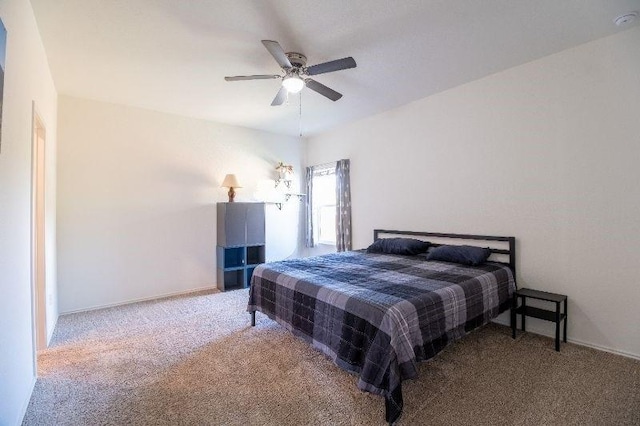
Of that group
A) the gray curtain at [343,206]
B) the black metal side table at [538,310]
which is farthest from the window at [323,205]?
the black metal side table at [538,310]

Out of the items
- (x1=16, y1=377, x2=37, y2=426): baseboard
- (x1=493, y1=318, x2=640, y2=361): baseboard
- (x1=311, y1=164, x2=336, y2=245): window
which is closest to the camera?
(x1=16, y1=377, x2=37, y2=426): baseboard

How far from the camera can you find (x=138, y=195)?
161 inches

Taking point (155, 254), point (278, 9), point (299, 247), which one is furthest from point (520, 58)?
point (155, 254)

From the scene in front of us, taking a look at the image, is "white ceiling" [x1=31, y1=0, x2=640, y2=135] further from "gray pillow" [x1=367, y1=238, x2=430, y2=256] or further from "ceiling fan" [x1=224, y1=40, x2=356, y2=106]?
"gray pillow" [x1=367, y1=238, x2=430, y2=256]

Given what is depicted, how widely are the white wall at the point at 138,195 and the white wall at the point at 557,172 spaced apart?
3.00 meters

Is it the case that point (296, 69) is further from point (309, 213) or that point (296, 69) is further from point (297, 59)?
point (309, 213)

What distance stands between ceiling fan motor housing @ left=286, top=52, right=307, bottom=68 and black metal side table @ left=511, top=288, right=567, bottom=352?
301cm

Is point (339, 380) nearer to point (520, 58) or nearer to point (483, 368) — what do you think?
point (483, 368)

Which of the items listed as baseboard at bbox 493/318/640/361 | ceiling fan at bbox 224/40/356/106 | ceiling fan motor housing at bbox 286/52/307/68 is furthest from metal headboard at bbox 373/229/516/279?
ceiling fan motor housing at bbox 286/52/307/68

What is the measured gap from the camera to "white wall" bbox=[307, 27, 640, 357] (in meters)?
2.47

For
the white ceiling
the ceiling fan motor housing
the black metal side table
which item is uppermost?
the white ceiling

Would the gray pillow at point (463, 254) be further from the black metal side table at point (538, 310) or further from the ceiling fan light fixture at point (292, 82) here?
the ceiling fan light fixture at point (292, 82)

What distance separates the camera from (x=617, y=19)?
90.2 inches

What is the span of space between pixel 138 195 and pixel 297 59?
9.69ft
